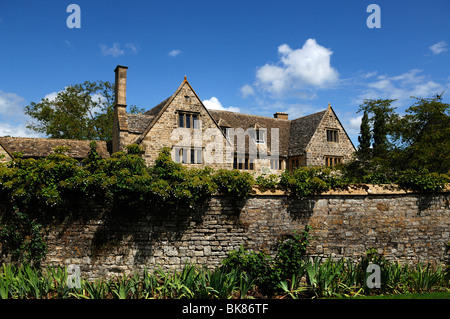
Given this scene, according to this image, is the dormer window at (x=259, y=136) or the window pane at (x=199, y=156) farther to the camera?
the dormer window at (x=259, y=136)

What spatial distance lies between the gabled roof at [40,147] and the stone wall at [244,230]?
14.4 meters

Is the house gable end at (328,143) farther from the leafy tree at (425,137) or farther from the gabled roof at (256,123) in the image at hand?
the leafy tree at (425,137)

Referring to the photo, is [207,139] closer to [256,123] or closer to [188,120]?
[188,120]

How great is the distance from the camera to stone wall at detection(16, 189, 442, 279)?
32.2ft

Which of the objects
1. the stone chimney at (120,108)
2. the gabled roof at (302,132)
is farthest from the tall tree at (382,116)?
the stone chimney at (120,108)

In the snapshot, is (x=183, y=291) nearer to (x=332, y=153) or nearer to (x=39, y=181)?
(x=39, y=181)

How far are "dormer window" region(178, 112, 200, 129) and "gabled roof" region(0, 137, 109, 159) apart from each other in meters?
6.17

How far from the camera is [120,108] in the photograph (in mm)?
23141

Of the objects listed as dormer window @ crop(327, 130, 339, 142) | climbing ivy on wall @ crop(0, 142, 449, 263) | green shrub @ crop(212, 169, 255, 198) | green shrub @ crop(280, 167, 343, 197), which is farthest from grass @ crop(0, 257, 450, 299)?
dormer window @ crop(327, 130, 339, 142)

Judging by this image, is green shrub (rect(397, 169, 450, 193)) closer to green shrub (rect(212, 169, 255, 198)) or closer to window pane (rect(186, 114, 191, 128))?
green shrub (rect(212, 169, 255, 198))

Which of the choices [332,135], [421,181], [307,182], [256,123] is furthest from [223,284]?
[332,135]

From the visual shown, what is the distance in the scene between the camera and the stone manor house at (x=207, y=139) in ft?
72.6
